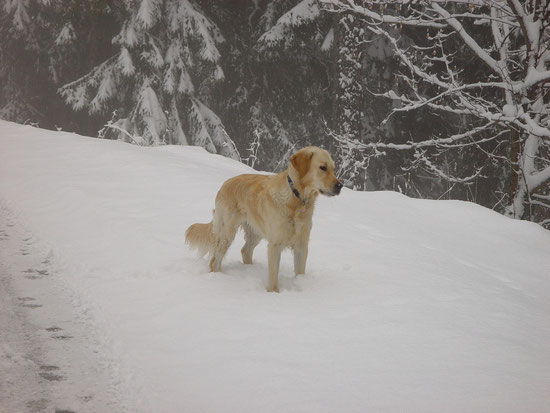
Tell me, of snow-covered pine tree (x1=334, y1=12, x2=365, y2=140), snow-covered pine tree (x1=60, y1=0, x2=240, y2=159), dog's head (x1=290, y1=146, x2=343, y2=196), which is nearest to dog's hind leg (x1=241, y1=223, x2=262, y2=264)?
dog's head (x1=290, y1=146, x2=343, y2=196)

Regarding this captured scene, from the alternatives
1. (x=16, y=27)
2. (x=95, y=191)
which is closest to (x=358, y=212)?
(x=95, y=191)

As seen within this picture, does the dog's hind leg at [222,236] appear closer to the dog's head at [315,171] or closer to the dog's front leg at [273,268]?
the dog's front leg at [273,268]

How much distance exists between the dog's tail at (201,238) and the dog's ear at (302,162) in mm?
1137

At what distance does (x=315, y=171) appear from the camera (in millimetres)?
4039

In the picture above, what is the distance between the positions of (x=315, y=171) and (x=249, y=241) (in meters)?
1.23

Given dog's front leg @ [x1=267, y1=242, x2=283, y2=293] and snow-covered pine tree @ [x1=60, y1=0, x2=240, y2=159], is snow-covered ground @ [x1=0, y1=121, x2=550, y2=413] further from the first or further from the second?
snow-covered pine tree @ [x1=60, y1=0, x2=240, y2=159]

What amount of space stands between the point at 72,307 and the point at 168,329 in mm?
820

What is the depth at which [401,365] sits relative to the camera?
291 cm

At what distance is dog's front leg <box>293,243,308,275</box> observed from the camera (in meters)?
4.29

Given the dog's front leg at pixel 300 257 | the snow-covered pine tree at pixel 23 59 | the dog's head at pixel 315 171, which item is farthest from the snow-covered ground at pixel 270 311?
the snow-covered pine tree at pixel 23 59

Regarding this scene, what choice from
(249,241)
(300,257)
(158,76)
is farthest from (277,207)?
(158,76)

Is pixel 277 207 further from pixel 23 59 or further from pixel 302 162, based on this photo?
pixel 23 59

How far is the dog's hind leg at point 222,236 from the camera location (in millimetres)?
4559

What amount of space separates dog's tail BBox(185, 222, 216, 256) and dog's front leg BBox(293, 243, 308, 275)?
82 cm
